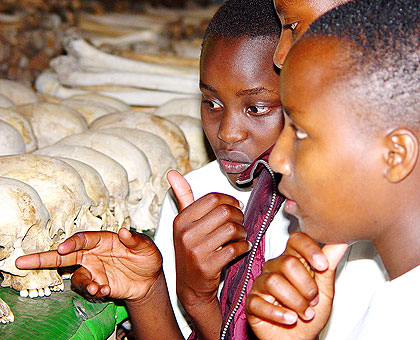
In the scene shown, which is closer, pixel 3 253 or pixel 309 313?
pixel 309 313

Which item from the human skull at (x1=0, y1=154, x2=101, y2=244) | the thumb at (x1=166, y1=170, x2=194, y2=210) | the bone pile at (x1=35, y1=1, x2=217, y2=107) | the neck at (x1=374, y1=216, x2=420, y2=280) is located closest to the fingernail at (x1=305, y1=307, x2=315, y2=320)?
the neck at (x1=374, y1=216, x2=420, y2=280)

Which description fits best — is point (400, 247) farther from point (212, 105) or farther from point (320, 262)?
point (212, 105)

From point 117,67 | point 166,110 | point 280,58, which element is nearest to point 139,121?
point 166,110

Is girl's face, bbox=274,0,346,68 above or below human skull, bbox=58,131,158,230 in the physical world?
above

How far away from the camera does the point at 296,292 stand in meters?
0.96

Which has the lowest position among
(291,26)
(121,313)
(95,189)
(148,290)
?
(121,313)

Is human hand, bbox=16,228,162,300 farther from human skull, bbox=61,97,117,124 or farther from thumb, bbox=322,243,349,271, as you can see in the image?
human skull, bbox=61,97,117,124

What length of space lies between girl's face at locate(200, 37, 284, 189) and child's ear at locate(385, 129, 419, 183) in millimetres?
570

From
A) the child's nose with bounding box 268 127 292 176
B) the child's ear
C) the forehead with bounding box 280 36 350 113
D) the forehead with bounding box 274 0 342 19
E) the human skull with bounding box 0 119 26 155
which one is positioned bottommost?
the human skull with bounding box 0 119 26 155

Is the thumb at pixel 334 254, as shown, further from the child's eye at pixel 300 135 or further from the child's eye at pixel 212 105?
the child's eye at pixel 212 105

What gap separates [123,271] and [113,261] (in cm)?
3

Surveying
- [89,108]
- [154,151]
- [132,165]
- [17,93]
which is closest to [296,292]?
[132,165]

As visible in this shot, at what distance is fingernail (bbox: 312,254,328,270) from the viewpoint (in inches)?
37.4

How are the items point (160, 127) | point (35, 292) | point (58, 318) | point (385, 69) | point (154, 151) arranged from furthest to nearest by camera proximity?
point (160, 127) → point (154, 151) → point (35, 292) → point (58, 318) → point (385, 69)
